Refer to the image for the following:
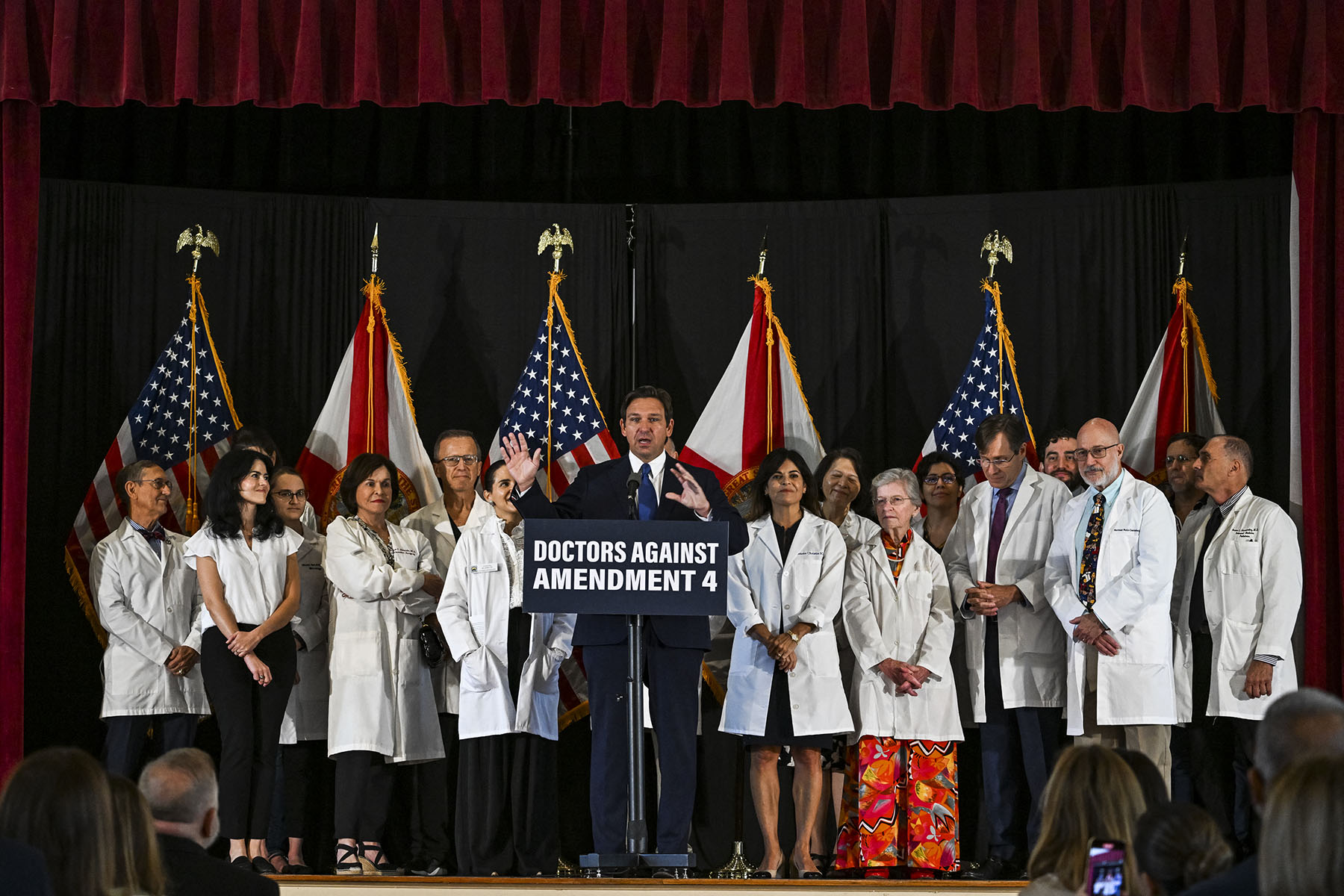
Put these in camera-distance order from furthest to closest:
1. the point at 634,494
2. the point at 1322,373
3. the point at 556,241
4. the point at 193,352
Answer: the point at 556,241
the point at 193,352
the point at 1322,373
the point at 634,494

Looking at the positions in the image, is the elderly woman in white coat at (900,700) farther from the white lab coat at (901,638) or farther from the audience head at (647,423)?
the audience head at (647,423)

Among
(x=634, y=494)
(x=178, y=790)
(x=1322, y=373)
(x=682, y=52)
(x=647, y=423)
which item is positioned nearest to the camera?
(x=178, y=790)

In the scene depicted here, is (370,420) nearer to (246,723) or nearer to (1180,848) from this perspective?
(246,723)

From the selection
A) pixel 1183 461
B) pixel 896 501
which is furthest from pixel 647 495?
pixel 1183 461

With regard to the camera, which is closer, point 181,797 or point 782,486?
point 181,797

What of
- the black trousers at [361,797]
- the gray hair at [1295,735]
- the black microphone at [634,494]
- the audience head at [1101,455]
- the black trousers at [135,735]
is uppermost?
the audience head at [1101,455]

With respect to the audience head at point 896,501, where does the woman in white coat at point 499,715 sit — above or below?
below

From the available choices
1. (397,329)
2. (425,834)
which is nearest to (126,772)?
(425,834)

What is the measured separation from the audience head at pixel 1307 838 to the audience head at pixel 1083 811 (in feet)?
1.92

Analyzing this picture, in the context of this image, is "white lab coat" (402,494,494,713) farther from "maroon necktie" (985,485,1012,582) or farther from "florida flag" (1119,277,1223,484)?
"florida flag" (1119,277,1223,484)

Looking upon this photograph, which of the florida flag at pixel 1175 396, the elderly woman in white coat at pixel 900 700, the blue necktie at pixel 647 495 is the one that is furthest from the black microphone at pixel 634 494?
→ the florida flag at pixel 1175 396

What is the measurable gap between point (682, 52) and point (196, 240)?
254 cm

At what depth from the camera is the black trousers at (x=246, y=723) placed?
537 centimetres

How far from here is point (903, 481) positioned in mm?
5750
